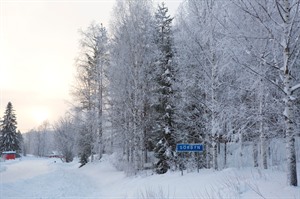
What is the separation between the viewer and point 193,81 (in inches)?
597

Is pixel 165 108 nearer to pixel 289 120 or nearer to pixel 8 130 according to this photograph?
pixel 289 120

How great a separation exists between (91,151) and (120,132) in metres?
10.3

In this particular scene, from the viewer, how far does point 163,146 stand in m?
19.5

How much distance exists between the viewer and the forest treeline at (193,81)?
888 cm

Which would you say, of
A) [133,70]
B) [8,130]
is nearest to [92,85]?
[133,70]

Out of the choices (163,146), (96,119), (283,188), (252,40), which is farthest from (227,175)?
(96,119)

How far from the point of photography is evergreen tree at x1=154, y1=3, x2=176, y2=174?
1947 cm

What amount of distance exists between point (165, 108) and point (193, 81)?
16.8 ft

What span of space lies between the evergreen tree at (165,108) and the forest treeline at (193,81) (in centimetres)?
7

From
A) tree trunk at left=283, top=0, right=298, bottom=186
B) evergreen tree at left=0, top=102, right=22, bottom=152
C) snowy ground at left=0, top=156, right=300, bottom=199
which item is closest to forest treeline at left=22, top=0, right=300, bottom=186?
tree trunk at left=283, top=0, right=298, bottom=186

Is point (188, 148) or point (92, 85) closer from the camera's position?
point (188, 148)

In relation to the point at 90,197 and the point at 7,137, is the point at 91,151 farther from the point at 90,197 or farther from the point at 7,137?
the point at 7,137

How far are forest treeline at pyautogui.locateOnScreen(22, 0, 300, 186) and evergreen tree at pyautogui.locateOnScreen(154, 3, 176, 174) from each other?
7 centimetres

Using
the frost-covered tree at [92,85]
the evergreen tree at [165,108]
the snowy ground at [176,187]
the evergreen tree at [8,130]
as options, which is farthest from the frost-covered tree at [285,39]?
the evergreen tree at [8,130]
